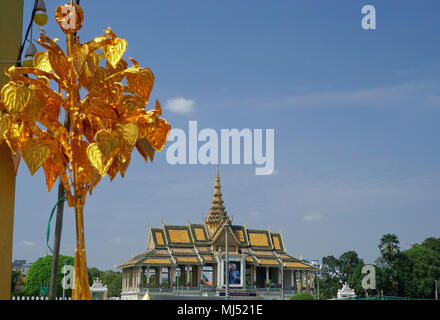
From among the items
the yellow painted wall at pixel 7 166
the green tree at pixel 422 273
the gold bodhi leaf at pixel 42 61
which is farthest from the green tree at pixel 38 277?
the green tree at pixel 422 273

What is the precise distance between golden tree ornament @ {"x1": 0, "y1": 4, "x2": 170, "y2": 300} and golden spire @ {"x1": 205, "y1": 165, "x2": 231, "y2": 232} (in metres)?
37.1

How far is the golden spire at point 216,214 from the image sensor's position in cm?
4550

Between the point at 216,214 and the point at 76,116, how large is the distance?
38.4 meters

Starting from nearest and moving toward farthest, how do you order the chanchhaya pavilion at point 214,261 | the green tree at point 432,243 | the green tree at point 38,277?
the green tree at point 38,277, the chanchhaya pavilion at point 214,261, the green tree at point 432,243

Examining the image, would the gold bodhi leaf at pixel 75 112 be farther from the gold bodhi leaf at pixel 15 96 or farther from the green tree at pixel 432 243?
the green tree at pixel 432 243

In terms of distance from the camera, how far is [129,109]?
8297 mm

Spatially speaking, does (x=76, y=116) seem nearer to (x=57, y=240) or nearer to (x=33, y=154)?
(x=33, y=154)

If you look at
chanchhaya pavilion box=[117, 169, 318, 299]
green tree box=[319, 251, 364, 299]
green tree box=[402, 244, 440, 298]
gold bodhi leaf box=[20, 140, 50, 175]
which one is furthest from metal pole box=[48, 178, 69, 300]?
green tree box=[319, 251, 364, 299]

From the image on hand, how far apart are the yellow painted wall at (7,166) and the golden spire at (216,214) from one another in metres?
37.2

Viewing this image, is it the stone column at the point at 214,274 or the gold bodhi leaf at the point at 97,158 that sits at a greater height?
the gold bodhi leaf at the point at 97,158

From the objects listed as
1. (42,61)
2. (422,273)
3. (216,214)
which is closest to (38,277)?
(216,214)
